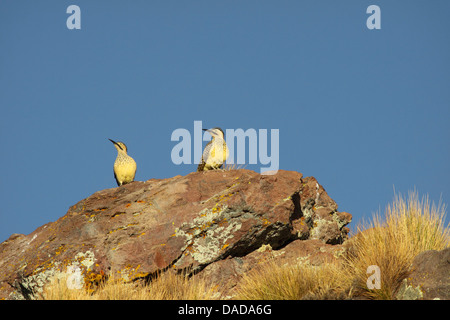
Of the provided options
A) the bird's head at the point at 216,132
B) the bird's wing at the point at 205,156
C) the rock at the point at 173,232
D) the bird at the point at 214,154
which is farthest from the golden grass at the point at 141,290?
the bird's head at the point at 216,132

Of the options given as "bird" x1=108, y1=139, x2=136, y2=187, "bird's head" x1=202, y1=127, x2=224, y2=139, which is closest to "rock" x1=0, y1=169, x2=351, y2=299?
"bird's head" x1=202, y1=127, x2=224, y2=139

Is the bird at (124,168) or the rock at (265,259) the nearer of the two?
the rock at (265,259)

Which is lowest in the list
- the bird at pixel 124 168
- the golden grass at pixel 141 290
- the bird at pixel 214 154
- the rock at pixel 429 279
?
the golden grass at pixel 141 290

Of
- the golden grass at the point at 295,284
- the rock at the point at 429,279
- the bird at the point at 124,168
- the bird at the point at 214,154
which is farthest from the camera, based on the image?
the bird at the point at 124,168

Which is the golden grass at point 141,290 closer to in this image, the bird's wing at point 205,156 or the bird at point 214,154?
the bird at point 214,154

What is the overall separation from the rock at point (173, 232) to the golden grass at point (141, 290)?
9.4 inches

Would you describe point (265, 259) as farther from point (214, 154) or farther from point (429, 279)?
point (429, 279)

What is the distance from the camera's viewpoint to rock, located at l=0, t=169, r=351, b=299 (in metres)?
8.69

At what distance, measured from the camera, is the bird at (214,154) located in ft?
35.5

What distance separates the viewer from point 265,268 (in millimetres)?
8383

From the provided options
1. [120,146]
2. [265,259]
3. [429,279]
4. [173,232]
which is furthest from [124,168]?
[429,279]

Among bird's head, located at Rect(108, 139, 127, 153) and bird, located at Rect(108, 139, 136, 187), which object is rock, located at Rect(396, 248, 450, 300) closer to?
bird, located at Rect(108, 139, 136, 187)

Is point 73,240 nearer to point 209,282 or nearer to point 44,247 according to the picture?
point 44,247
